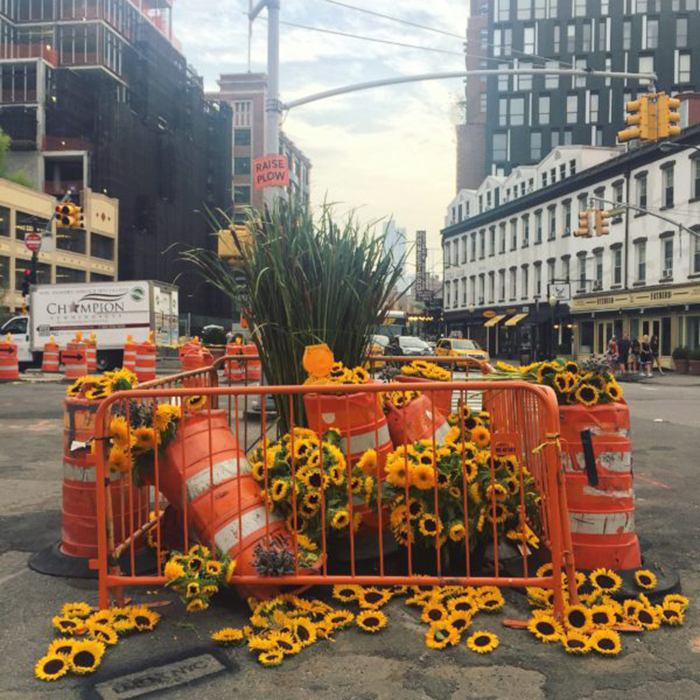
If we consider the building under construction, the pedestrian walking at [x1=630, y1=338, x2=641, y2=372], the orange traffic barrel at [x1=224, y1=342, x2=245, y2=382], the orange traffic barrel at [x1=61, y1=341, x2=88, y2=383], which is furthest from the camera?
the building under construction

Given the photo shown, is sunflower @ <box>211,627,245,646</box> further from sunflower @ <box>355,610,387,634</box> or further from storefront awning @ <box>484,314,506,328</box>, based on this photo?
storefront awning @ <box>484,314,506,328</box>

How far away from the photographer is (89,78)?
57188mm

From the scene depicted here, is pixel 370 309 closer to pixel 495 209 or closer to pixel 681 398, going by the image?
pixel 681 398

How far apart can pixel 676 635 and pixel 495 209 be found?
54.9m

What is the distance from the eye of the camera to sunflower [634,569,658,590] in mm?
3838

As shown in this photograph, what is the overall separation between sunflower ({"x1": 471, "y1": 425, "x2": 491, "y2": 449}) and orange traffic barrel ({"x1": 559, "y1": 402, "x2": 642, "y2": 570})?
50cm

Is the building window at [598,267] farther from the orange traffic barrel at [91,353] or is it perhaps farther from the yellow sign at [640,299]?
the orange traffic barrel at [91,353]

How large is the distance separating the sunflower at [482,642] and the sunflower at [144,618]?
155 centimetres

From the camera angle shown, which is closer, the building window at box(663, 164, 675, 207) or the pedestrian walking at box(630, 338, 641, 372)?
the pedestrian walking at box(630, 338, 641, 372)

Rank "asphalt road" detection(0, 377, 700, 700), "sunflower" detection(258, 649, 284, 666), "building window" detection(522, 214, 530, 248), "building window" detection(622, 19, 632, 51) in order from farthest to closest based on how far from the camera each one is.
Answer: "building window" detection(622, 19, 632, 51), "building window" detection(522, 214, 530, 248), "sunflower" detection(258, 649, 284, 666), "asphalt road" detection(0, 377, 700, 700)

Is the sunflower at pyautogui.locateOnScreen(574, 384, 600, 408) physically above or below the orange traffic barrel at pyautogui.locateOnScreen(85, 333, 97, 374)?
above

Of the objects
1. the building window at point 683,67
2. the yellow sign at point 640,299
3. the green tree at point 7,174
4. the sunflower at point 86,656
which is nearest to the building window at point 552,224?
the yellow sign at point 640,299

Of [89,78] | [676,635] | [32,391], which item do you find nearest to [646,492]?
[676,635]

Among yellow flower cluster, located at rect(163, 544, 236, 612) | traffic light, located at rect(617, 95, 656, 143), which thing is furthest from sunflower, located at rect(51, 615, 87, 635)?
traffic light, located at rect(617, 95, 656, 143)
